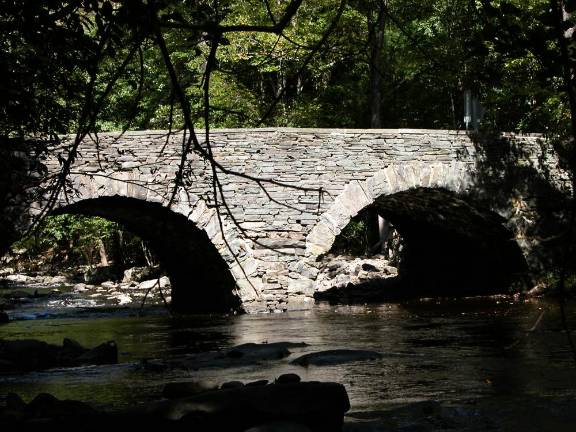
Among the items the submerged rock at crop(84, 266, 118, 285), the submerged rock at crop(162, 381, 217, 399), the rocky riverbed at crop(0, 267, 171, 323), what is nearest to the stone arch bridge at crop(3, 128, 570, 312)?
the rocky riverbed at crop(0, 267, 171, 323)

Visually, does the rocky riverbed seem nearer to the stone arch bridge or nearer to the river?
the stone arch bridge

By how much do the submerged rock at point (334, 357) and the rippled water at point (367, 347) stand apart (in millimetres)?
166

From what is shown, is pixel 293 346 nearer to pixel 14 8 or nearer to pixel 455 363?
pixel 455 363

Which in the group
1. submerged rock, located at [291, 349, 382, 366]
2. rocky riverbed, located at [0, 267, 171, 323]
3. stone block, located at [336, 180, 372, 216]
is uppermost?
stone block, located at [336, 180, 372, 216]

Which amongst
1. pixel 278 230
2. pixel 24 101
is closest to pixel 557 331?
pixel 278 230

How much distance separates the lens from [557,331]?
9250 millimetres

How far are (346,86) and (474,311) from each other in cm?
Answer: 1014

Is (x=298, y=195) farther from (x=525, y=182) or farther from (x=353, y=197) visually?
(x=525, y=182)

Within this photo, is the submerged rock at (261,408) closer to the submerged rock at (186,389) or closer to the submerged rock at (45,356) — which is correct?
the submerged rock at (186,389)

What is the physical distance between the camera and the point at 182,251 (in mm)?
14867

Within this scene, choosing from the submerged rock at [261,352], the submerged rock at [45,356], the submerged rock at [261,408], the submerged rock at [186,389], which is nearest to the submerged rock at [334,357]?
the submerged rock at [261,352]

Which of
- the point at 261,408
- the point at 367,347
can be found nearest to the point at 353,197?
the point at 367,347

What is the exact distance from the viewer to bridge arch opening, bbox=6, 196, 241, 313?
13234mm

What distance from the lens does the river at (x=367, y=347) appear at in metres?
5.86
